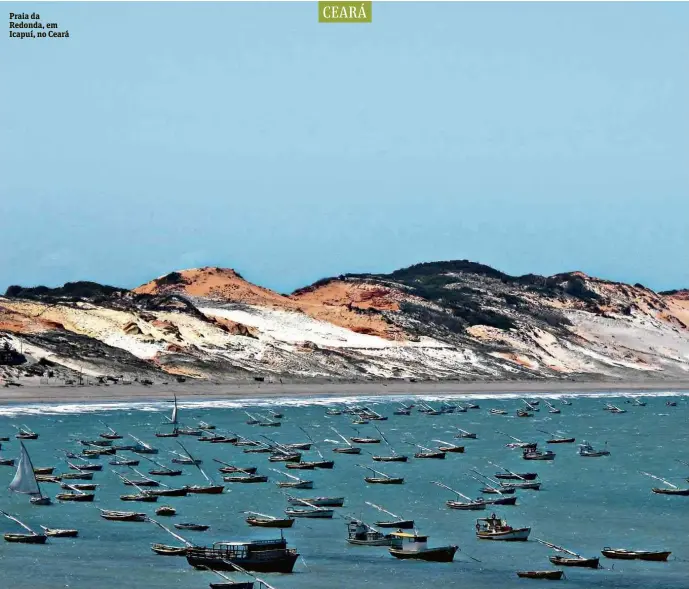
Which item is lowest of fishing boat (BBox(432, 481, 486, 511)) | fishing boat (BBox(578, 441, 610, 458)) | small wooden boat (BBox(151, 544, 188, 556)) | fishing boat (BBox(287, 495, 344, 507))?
fishing boat (BBox(578, 441, 610, 458))

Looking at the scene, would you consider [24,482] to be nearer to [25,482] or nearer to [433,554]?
[25,482]

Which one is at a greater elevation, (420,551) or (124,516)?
(124,516)

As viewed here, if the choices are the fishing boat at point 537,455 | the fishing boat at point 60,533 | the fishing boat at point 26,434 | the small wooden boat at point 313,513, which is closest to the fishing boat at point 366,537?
the small wooden boat at point 313,513

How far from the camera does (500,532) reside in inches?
3755

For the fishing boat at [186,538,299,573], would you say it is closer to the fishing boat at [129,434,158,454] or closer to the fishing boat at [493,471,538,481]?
the fishing boat at [493,471,538,481]

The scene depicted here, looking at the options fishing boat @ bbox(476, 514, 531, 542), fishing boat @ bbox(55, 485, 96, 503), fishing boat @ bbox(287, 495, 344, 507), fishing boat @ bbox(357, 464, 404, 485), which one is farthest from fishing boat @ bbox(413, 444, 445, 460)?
fishing boat @ bbox(476, 514, 531, 542)

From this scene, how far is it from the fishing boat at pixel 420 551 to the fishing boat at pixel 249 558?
7789 millimetres

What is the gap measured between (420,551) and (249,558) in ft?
37.1

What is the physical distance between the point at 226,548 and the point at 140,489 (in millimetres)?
34877

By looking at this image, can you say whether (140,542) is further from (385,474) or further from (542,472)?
(542,472)

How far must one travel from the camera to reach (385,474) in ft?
452

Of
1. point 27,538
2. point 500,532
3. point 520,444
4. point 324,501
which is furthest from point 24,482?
point 520,444

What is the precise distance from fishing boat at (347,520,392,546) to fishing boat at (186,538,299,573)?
9.30 meters

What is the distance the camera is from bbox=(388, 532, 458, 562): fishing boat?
87562 mm
